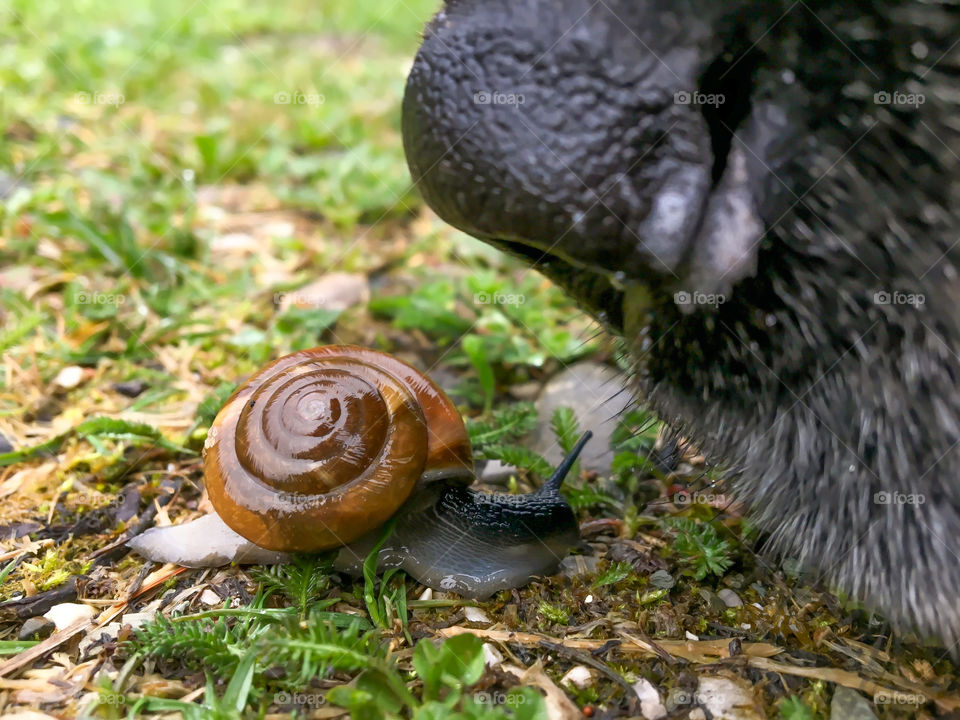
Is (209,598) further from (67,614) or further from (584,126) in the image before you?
(584,126)

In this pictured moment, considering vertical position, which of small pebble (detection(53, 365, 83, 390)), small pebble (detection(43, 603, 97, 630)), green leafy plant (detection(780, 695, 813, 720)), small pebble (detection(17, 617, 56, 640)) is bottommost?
small pebble (detection(17, 617, 56, 640))

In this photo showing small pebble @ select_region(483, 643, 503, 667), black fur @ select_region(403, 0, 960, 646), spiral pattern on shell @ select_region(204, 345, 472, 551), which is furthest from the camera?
spiral pattern on shell @ select_region(204, 345, 472, 551)

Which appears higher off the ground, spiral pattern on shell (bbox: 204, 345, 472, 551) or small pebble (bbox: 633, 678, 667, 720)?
spiral pattern on shell (bbox: 204, 345, 472, 551)

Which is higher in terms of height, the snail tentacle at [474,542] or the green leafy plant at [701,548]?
the green leafy plant at [701,548]

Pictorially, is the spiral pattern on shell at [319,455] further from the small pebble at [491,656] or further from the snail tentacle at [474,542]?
the small pebble at [491,656]

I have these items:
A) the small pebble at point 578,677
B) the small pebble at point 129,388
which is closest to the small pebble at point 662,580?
the small pebble at point 578,677

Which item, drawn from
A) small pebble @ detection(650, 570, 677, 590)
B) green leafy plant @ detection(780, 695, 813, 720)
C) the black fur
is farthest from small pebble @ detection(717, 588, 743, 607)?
the black fur

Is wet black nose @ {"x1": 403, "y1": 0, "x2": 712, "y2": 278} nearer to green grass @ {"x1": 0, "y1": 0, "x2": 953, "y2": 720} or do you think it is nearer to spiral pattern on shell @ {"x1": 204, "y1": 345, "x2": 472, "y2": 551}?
green grass @ {"x1": 0, "y1": 0, "x2": 953, "y2": 720}

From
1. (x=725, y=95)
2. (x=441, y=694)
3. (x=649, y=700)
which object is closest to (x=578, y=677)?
(x=649, y=700)
